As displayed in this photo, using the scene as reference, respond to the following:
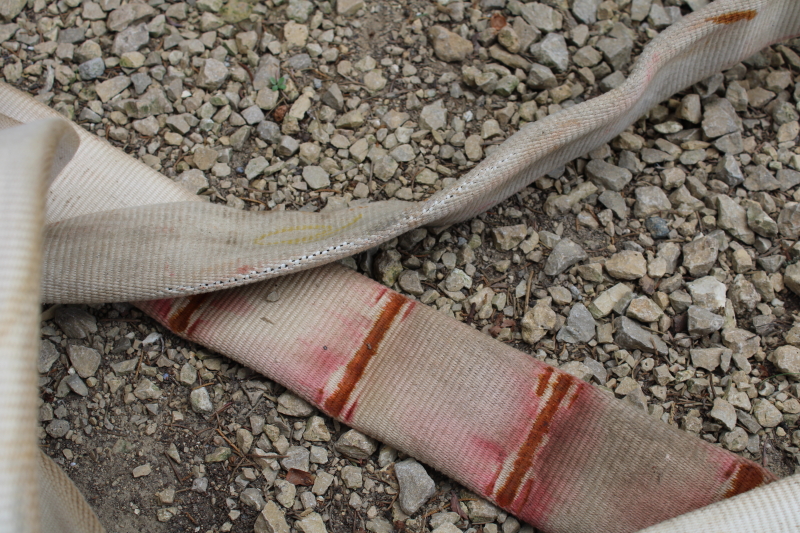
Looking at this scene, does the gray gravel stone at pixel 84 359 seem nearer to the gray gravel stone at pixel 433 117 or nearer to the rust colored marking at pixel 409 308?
the rust colored marking at pixel 409 308

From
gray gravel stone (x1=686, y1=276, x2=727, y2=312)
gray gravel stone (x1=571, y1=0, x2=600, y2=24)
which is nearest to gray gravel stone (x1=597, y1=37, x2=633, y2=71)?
gray gravel stone (x1=571, y1=0, x2=600, y2=24)

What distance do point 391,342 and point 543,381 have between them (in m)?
0.34

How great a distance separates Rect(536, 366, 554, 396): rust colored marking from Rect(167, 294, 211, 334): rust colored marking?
0.78 metres

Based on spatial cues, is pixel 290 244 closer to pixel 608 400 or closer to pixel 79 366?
pixel 79 366

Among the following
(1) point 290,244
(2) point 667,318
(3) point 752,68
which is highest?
(3) point 752,68

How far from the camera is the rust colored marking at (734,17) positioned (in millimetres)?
1705

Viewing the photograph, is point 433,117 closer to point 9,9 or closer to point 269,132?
point 269,132

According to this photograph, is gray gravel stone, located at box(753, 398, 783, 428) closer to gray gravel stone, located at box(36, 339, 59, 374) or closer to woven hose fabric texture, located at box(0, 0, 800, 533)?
woven hose fabric texture, located at box(0, 0, 800, 533)

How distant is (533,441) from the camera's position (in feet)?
4.45

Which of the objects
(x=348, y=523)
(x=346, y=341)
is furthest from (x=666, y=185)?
(x=348, y=523)

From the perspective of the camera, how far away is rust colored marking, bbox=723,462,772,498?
126cm

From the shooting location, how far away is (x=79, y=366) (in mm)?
1469

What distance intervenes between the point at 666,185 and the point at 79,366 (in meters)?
1.55

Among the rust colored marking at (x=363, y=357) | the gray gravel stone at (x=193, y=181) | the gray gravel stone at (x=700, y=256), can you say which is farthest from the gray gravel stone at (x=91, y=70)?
the gray gravel stone at (x=700, y=256)
